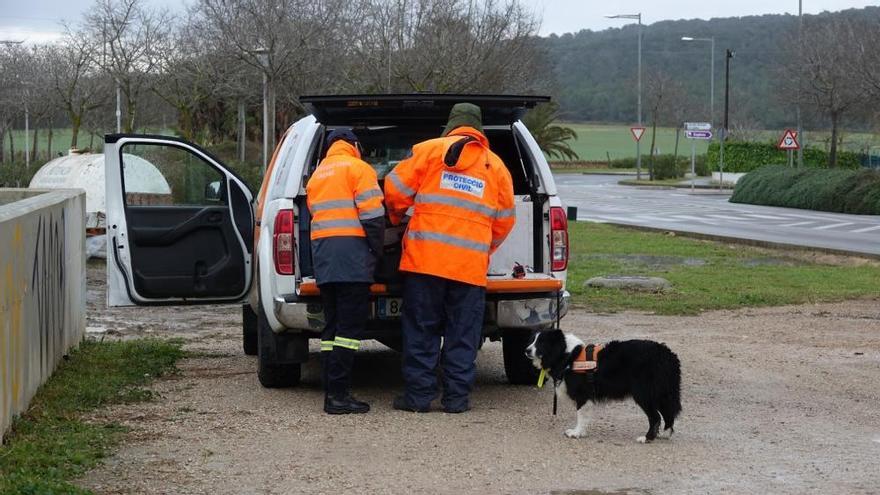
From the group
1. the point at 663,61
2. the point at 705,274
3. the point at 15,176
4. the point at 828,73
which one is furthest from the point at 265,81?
the point at 663,61

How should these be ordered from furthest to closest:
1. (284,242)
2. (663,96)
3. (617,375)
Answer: (663,96)
(284,242)
(617,375)

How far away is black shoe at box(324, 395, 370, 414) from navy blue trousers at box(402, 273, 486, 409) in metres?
0.29

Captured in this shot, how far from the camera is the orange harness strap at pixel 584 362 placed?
7773 mm

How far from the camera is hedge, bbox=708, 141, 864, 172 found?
2283 inches

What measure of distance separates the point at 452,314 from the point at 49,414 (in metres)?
2.39

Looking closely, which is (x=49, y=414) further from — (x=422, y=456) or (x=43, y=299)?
(x=422, y=456)

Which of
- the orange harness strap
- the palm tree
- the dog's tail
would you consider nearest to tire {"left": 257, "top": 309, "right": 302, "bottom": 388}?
the orange harness strap

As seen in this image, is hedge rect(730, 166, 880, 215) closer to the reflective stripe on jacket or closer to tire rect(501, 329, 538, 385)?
tire rect(501, 329, 538, 385)

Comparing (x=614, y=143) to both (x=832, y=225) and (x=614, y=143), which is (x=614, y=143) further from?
(x=832, y=225)

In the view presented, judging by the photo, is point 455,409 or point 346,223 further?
point 455,409

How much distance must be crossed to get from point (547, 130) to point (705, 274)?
54.1m

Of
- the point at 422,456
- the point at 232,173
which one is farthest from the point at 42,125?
the point at 422,456

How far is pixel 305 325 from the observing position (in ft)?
28.1

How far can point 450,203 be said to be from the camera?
8250 millimetres
